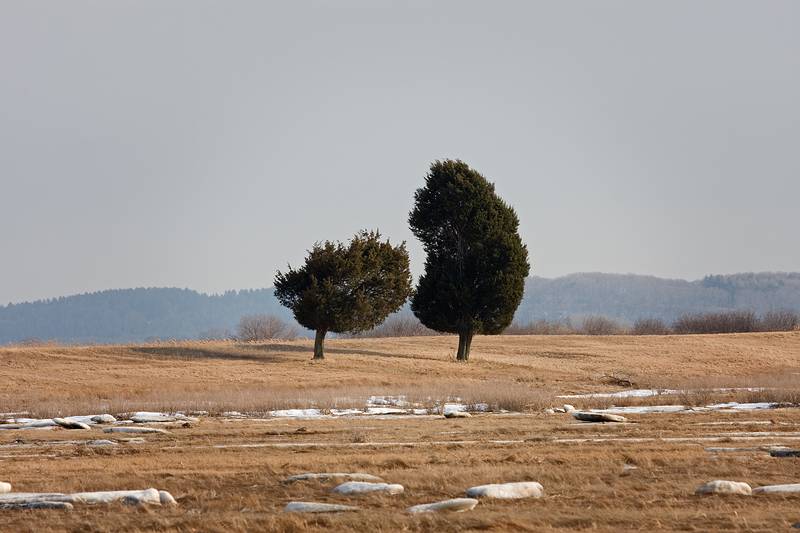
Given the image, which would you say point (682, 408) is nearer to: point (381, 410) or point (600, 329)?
point (381, 410)

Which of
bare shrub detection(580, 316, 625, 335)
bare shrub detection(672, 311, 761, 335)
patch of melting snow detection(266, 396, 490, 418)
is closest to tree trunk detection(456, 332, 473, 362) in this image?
patch of melting snow detection(266, 396, 490, 418)

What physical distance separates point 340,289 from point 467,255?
8775 millimetres

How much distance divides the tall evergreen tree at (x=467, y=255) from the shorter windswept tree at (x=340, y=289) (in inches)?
164

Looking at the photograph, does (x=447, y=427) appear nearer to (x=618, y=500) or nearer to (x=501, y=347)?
(x=618, y=500)

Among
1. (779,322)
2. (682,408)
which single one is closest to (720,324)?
(779,322)

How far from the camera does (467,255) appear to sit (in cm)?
6119

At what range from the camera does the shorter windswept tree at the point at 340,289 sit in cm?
5528

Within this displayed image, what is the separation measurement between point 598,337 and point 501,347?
10887mm

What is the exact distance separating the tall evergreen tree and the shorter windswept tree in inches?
164

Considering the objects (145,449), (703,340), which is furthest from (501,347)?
(145,449)

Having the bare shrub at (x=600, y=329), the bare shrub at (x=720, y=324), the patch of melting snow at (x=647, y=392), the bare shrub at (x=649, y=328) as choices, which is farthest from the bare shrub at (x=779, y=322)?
the patch of melting snow at (x=647, y=392)

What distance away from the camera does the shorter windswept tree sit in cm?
5528

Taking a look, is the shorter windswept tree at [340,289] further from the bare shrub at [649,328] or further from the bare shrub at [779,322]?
the bare shrub at [779,322]

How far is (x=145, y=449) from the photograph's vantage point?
20.8m
